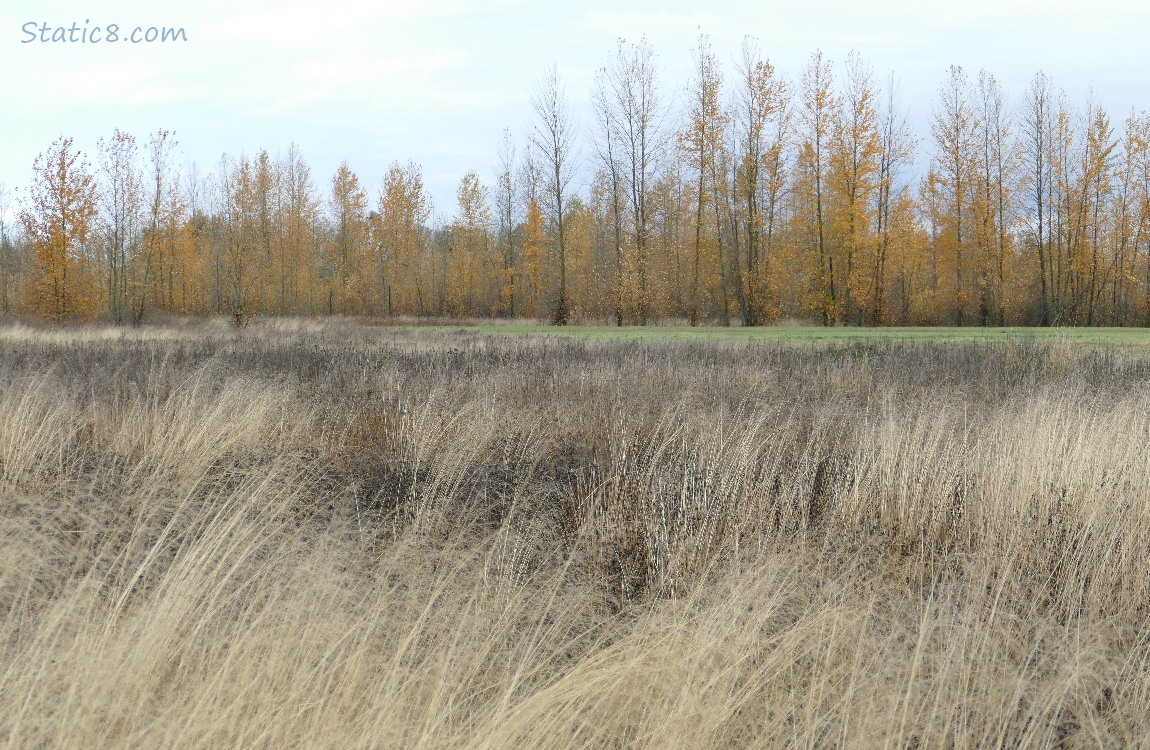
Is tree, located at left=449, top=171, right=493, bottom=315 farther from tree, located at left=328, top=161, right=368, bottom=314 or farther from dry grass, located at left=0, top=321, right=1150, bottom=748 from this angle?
dry grass, located at left=0, top=321, right=1150, bottom=748

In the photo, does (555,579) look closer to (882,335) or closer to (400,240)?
(882,335)

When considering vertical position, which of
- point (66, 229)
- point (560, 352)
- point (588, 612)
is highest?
point (66, 229)

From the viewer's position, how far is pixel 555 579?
141 inches

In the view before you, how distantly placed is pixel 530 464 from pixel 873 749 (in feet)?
13.0

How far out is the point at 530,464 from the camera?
6062 mm

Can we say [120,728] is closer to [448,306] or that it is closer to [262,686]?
[262,686]

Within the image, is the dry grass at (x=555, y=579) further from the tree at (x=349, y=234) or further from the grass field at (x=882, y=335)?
the tree at (x=349, y=234)

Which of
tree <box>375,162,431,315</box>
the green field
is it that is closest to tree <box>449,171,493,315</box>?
tree <box>375,162,431,315</box>

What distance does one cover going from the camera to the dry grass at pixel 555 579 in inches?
94.8

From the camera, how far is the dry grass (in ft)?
7.90

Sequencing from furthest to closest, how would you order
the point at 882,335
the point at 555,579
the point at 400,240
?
the point at 400,240 → the point at 882,335 → the point at 555,579

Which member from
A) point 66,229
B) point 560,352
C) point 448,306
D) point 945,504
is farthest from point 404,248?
point 945,504

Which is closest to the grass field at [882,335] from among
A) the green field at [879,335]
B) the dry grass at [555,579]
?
the green field at [879,335]

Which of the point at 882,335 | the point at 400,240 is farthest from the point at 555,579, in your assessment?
the point at 400,240
